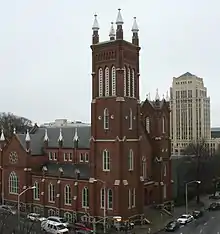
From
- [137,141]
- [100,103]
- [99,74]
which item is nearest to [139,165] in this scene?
[137,141]

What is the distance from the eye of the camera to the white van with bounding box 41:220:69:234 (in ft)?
162

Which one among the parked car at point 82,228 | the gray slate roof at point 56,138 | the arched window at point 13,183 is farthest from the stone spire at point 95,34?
the arched window at point 13,183

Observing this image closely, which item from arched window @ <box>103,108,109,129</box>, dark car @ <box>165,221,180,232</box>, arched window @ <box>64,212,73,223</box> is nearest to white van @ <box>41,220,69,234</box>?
arched window @ <box>64,212,73,223</box>

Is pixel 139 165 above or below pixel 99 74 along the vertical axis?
below

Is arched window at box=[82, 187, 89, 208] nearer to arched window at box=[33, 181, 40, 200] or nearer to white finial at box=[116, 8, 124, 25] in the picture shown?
arched window at box=[33, 181, 40, 200]

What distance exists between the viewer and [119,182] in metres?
51.4

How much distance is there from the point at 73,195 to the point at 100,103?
13.4m

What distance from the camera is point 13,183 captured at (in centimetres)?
6775

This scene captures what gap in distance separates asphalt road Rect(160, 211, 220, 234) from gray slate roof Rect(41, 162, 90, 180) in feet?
44.1

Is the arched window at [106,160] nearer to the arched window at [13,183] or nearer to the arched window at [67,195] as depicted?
the arched window at [67,195]

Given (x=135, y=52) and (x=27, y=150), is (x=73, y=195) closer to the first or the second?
(x=27, y=150)

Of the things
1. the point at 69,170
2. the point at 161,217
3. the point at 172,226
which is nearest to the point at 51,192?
the point at 69,170

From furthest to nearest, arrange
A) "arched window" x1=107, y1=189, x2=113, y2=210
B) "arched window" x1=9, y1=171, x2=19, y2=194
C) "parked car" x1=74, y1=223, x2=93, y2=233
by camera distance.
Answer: "arched window" x1=9, y1=171, x2=19, y2=194 < "arched window" x1=107, y1=189, x2=113, y2=210 < "parked car" x1=74, y1=223, x2=93, y2=233

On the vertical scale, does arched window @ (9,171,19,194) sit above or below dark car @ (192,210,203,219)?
above
